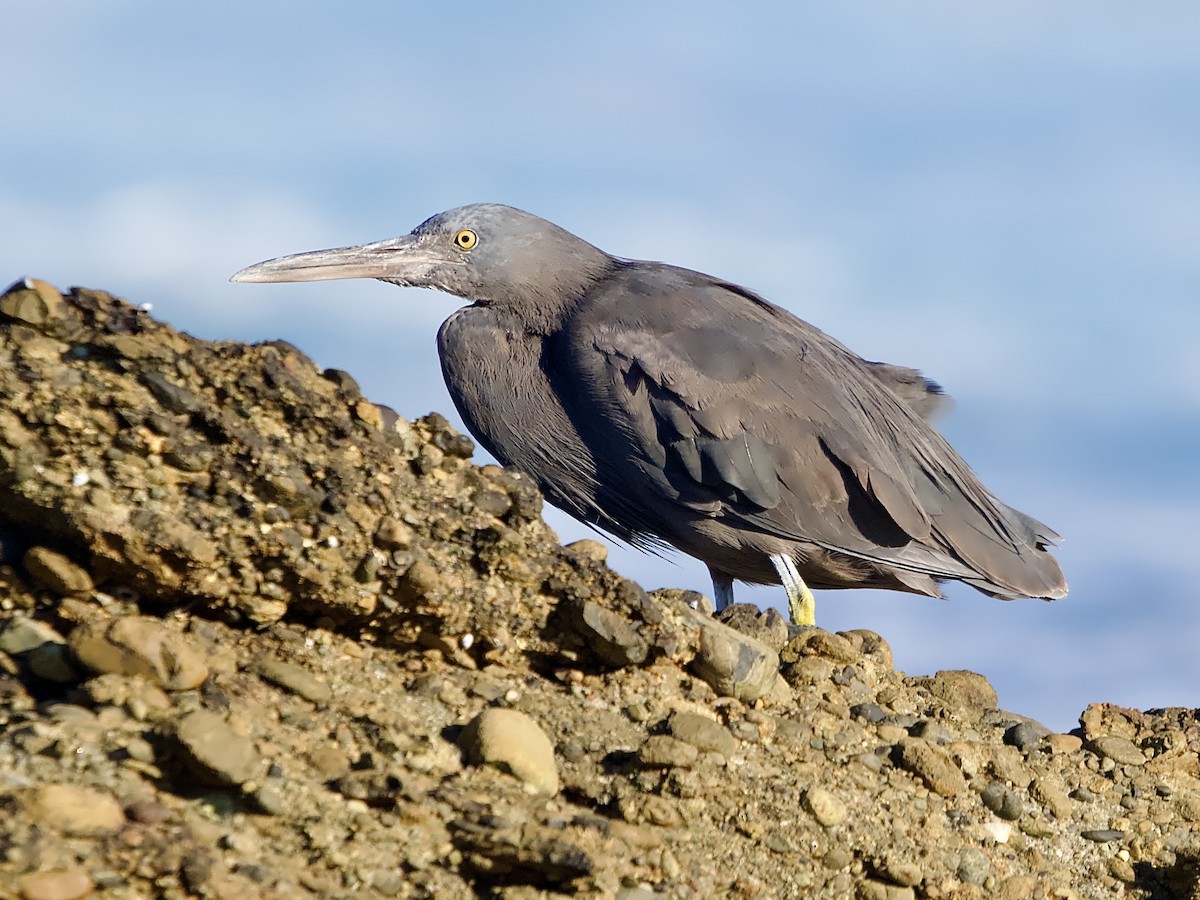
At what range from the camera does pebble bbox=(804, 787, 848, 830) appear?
446 cm

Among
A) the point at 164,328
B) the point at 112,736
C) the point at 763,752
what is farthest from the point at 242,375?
the point at 763,752

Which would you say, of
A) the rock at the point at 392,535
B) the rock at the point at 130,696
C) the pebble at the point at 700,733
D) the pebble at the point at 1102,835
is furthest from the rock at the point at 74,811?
the pebble at the point at 1102,835

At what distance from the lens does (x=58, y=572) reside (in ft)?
13.8

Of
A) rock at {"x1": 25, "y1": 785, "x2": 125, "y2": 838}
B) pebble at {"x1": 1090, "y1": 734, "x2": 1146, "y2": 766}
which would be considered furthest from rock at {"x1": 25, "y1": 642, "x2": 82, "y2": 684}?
pebble at {"x1": 1090, "y1": 734, "x2": 1146, "y2": 766}

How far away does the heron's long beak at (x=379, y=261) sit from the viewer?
24.1 feet

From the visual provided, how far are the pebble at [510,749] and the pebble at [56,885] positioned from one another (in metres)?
1.18

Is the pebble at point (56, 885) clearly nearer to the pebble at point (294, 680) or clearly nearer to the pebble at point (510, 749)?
the pebble at point (294, 680)

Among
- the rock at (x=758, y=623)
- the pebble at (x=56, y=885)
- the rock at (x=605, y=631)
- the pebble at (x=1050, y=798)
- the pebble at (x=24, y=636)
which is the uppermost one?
the rock at (x=758, y=623)

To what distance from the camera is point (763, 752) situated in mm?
4793

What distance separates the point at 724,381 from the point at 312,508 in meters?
2.86

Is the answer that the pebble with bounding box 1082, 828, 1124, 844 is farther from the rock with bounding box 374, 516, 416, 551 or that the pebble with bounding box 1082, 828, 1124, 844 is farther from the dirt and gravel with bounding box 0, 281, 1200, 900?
the rock with bounding box 374, 516, 416, 551

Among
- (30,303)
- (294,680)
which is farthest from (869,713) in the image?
(30,303)

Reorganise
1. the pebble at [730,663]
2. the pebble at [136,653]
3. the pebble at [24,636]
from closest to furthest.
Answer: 1. the pebble at [136,653]
2. the pebble at [24,636]
3. the pebble at [730,663]

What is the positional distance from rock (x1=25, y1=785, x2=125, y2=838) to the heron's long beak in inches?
173
